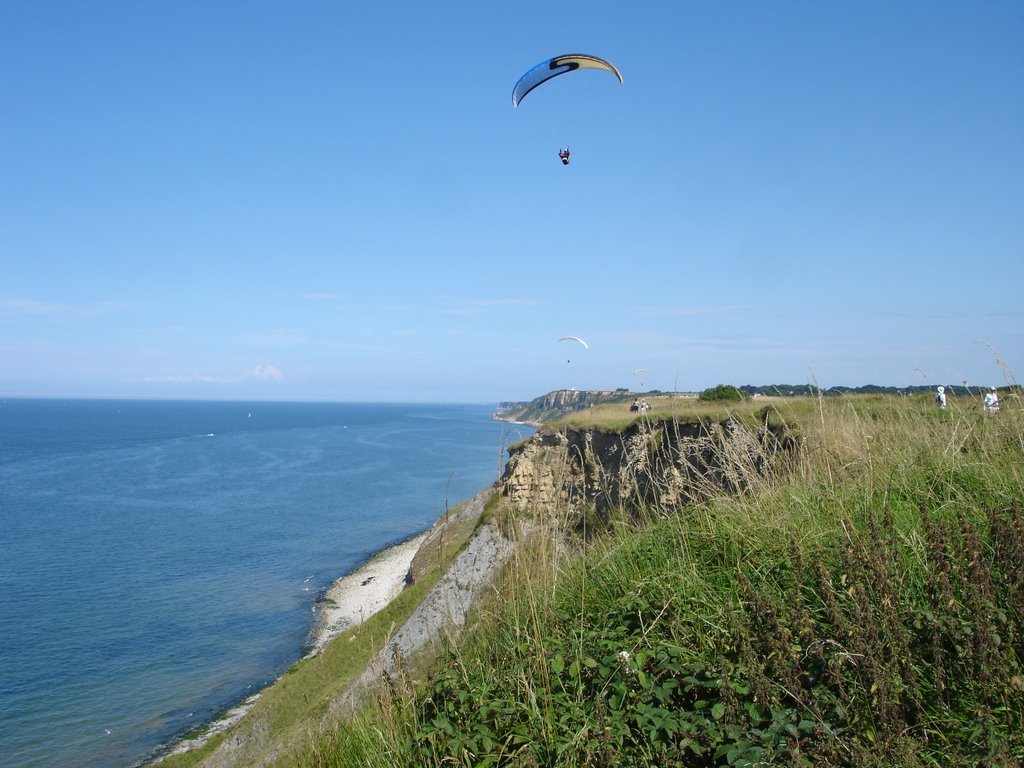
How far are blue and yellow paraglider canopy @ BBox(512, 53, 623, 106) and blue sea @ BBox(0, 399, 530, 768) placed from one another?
1079 cm

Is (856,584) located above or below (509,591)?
above

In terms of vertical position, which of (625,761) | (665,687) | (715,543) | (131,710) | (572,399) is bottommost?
(131,710)

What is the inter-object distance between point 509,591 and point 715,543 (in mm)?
1443

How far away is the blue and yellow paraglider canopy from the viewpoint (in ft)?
53.3

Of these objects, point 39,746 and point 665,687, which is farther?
point 39,746

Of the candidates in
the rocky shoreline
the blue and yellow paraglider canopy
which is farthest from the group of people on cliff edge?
the rocky shoreline

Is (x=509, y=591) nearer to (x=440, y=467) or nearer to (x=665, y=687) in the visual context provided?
(x=665, y=687)

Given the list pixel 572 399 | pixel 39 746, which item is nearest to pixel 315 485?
pixel 39 746

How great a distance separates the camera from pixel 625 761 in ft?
9.93

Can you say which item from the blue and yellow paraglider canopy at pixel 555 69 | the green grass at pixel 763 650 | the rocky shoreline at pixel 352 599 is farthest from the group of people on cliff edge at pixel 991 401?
the rocky shoreline at pixel 352 599

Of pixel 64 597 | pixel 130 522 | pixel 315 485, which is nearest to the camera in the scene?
pixel 64 597

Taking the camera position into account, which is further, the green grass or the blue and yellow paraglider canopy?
the blue and yellow paraglider canopy

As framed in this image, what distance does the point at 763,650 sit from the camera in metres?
3.28

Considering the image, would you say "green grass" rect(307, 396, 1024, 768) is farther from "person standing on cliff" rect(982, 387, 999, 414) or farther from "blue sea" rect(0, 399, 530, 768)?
"blue sea" rect(0, 399, 530, 768)
